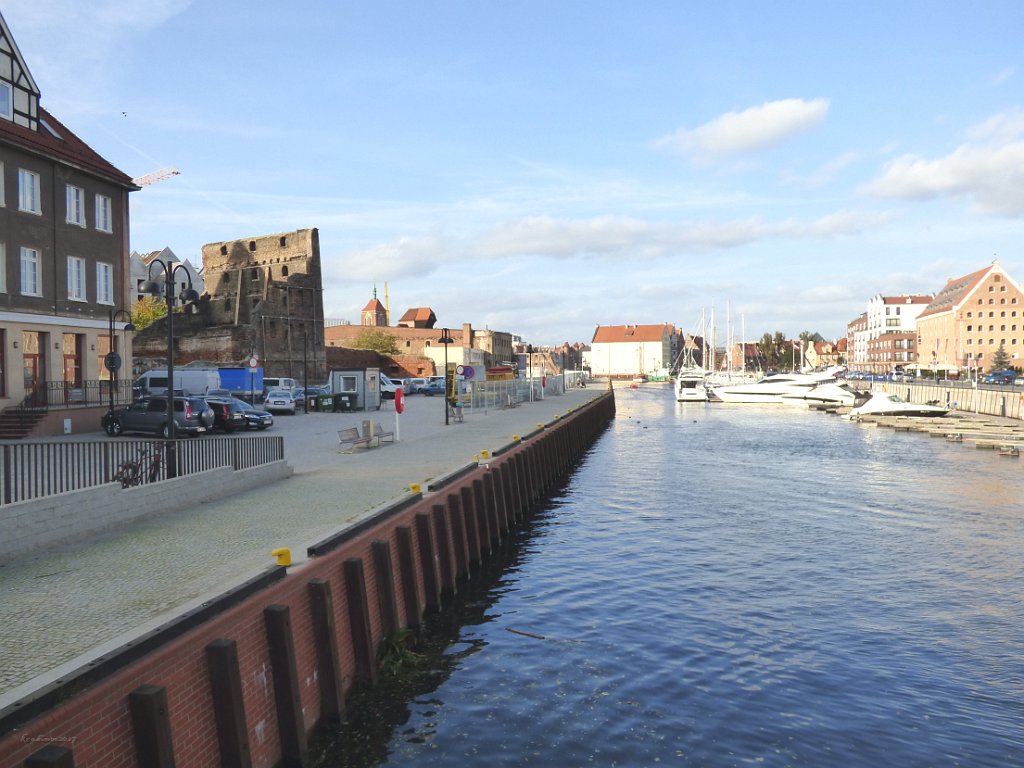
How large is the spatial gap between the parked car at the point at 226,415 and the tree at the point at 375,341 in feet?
237

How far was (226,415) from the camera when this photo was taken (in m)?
36.2

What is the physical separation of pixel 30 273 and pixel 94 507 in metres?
25.7

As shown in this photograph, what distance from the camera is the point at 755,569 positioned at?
17.9 m

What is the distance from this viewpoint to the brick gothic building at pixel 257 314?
7300 cm

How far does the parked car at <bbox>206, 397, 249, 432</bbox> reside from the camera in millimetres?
36156

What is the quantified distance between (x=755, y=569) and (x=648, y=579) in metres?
2.65

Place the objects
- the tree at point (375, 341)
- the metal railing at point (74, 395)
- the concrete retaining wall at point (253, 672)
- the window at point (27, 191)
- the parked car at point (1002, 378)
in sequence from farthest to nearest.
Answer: the tree at point (375, 341), the parked car at point (1002, 378), the window at point (27, 191), the metal railing at point (74, 395), the concrete retaining wall at point (253, 672)

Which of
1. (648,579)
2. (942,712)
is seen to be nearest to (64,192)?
(648,579)

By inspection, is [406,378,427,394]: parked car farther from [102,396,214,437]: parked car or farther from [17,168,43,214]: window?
[17,168,43,214]: window

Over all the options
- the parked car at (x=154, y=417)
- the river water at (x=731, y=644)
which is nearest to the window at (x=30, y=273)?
the parked car at (x=154, y=417)

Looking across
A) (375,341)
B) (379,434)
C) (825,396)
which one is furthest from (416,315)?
(379,434)

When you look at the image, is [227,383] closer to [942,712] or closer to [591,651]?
[591,651]

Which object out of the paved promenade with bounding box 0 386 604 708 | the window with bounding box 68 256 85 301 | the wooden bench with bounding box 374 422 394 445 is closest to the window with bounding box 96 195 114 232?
the window with bounding box 68 256 85 301

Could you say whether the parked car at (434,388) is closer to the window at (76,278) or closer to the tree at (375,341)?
the tree at (375,341)
